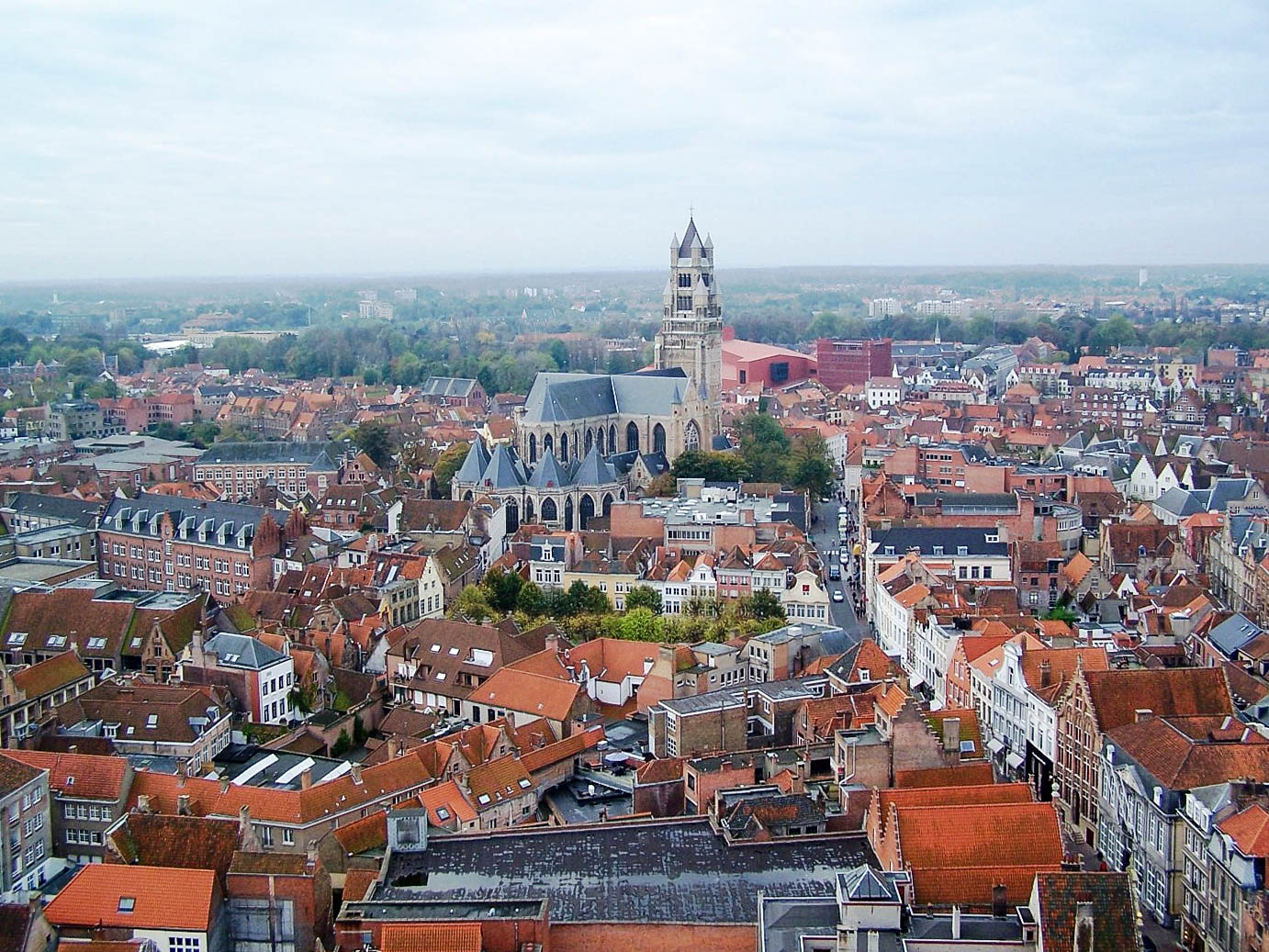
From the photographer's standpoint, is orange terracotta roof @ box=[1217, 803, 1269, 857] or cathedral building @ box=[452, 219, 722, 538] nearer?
orange terracotta roof @ box=[1217, 803, 1269, 857]

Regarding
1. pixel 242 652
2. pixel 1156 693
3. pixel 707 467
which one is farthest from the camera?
pixel 707 467

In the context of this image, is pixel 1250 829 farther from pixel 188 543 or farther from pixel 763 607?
pixel 188 543

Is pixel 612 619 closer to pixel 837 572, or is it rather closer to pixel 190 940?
pixel 837 572

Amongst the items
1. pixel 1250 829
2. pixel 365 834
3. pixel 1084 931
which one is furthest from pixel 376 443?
pixel 1084 931

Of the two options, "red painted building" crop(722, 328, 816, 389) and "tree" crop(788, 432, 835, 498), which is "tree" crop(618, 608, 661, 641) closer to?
"tree" crop(788, 432, 835, 498)

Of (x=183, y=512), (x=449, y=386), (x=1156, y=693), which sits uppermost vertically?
(x=1156, y=693)

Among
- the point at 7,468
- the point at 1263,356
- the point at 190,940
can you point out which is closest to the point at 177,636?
the point at 190,940

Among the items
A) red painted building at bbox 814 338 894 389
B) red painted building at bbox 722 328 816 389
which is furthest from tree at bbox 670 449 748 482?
red painted building at bbox 814 338 894 389
